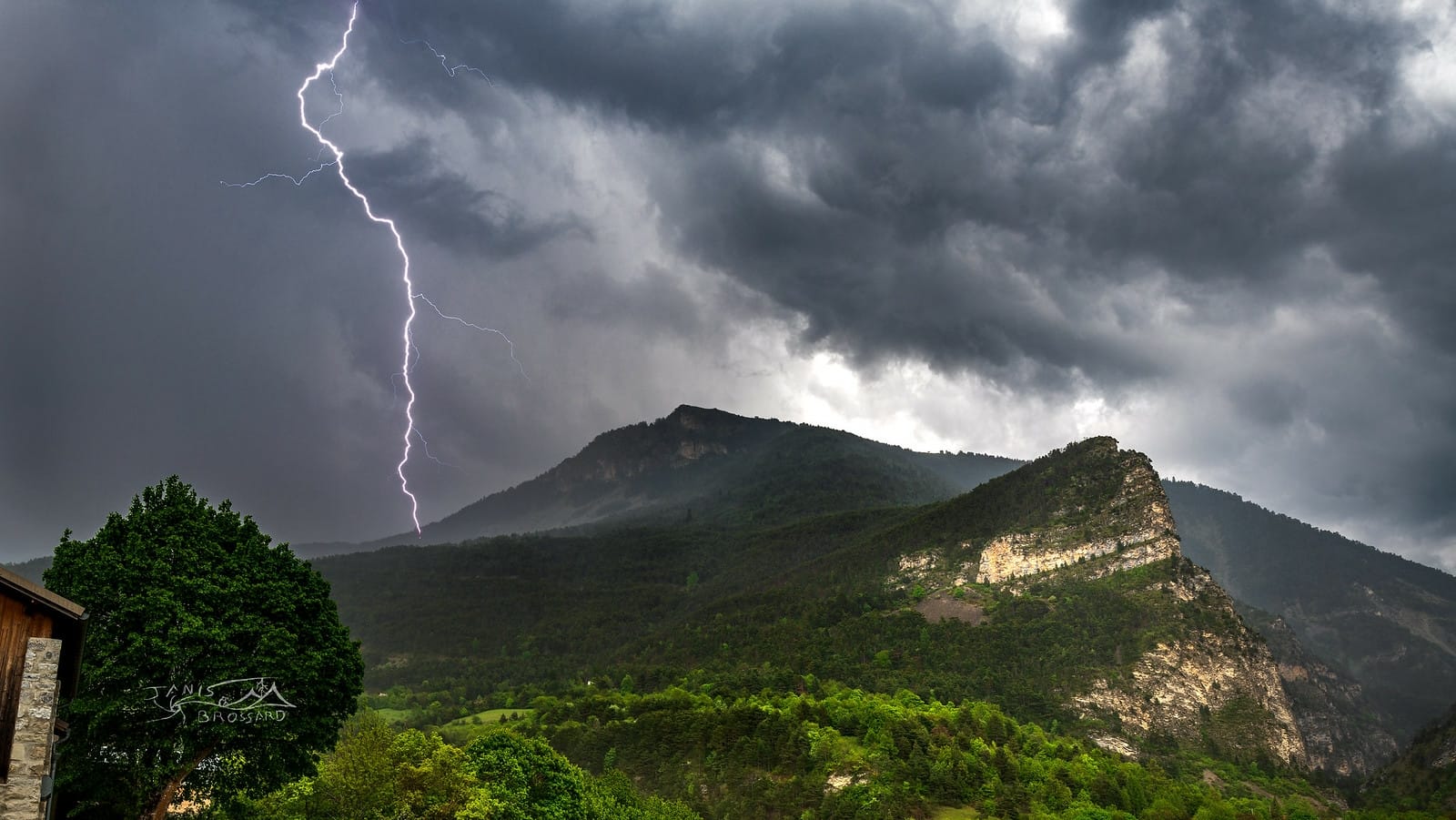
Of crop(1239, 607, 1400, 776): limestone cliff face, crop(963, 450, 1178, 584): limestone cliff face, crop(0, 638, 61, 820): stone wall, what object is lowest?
crop(1239, 607, 1400, 776): limestone cliff face

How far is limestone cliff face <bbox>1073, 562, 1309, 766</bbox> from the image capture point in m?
102

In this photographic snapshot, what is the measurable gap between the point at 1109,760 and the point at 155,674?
3415 inches

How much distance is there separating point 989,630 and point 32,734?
4792 inches

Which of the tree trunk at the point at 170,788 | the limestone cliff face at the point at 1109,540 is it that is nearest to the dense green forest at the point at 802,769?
the tree trunk at the point at 170,788

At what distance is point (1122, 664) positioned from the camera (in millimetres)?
109000

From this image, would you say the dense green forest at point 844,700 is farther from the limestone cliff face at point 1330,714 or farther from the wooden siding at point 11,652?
the limestone cliff face at point 1330,714

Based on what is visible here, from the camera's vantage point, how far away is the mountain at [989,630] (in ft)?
349

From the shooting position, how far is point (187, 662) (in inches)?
933

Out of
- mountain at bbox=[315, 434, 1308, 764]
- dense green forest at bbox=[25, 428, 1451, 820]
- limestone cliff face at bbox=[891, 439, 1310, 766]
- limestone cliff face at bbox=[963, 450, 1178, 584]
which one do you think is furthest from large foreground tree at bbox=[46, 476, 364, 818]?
limestone cliff face at bbox=[963, 450, 1178, 584]

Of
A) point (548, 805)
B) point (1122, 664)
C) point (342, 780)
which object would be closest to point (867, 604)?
point (1122, 664)

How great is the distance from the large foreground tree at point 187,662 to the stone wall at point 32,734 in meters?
2.96

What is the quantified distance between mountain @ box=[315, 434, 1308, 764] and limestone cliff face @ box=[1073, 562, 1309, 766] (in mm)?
235

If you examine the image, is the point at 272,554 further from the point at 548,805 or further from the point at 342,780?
the point at 548,805

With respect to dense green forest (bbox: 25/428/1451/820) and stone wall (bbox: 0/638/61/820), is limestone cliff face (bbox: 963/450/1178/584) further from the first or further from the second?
stone wall (bbox: 0/638/61/820)
